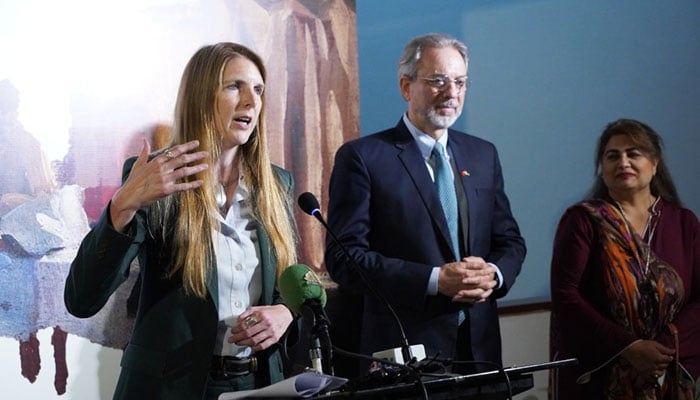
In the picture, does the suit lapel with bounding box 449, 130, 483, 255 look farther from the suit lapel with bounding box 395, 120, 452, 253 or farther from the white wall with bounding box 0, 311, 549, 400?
the white wall with bounding box 0, 311, 549, 400

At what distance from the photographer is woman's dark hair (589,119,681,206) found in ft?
13.3

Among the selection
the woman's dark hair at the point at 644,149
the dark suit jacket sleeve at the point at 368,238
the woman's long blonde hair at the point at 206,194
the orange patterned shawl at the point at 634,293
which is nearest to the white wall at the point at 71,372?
the dark suit jacket sleeve at the point at 368,238

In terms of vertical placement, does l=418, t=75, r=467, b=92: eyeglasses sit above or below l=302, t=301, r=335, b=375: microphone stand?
above

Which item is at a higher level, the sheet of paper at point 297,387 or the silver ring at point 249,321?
the silver ring at point 249,321

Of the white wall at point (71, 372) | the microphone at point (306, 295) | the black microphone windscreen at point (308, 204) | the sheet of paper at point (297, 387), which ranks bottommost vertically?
the white wall at point (71, 372)

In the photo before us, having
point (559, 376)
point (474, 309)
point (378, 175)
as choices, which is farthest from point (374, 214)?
point (559, 376)

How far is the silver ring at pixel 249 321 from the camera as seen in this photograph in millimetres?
2477

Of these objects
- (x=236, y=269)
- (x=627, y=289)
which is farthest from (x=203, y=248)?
(x=627, y=289)

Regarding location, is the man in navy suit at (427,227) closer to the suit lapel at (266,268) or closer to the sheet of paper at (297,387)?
the suit lapel at (266,268)

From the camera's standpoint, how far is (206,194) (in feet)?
8.57

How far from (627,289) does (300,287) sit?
199cm

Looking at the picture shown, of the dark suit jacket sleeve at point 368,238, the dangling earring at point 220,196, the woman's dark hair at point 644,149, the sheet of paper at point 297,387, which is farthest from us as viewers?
the woman's dark hair at point 644,149

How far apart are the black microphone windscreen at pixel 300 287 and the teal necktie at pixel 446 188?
118 centimetres

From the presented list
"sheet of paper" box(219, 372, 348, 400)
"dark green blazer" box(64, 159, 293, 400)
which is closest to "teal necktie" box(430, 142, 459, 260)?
"dark green blazer" box(64, 159, 293, 400)
